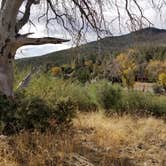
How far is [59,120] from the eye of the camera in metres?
9.44

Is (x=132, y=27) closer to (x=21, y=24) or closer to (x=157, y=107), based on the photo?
(x=21, y=24)

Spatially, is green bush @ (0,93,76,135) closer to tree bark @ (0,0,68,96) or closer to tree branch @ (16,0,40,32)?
tree bark @ (0,0,68,96)

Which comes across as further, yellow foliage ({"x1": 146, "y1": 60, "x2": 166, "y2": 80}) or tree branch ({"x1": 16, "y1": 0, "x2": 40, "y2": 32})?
yellow foliage ({"x1": 146, "y1": 60, "x2": 166, "y2": 80})

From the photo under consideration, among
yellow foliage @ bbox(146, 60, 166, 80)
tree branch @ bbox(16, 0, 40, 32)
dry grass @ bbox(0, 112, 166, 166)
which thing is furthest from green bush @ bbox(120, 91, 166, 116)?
yellow foliage @ bbox(146, 60, 166, 80)

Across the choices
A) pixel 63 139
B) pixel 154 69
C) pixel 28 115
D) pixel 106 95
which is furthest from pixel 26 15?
pixel 154 69

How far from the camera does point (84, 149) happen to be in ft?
26.5

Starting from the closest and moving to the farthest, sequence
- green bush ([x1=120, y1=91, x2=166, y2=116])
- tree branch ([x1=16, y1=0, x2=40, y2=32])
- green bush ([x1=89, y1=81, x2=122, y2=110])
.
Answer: tree branch ([x1=16, y1=0, x2=40, y2=32]), green bush ([x1=89, y1=81, x2=122, y2=110]), green bush ([x1=120, y1=91, x2=166, y2=116])

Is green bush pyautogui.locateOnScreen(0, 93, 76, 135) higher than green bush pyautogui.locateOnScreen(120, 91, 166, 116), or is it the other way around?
green bush pyautogui.locateOnScreen(0, 93, 76, 135)

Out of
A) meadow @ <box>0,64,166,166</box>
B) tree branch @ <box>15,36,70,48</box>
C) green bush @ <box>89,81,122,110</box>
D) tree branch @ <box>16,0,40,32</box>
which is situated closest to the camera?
meadow @ <box>0,64,166,166</box>

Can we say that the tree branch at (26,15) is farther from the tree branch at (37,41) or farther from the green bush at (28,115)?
the green bush at (28,115)

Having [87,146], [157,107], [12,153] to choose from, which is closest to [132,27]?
[87,146]

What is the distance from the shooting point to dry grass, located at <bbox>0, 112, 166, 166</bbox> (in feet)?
23.4

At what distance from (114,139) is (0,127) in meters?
2.20

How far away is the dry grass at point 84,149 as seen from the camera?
7.12 meters
